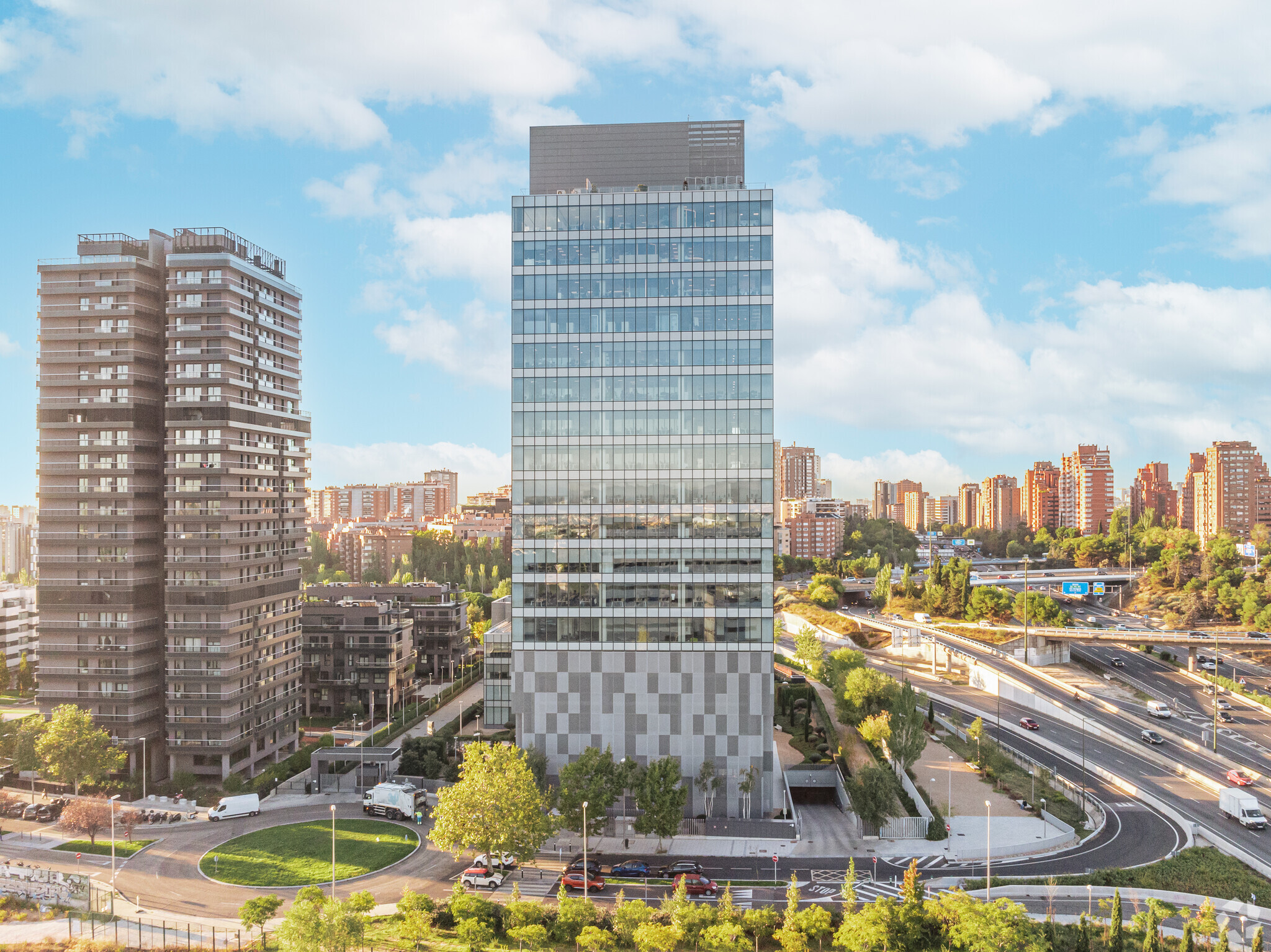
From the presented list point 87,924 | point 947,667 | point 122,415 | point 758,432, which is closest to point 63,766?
point 87,924

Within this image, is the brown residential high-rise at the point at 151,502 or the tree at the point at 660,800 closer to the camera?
the tree at the point at 660,800

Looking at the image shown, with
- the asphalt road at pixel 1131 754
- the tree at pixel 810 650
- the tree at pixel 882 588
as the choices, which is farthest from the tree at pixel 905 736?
the tree at pixel 882 588

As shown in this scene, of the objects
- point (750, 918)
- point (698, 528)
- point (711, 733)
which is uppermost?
point (698, 528)

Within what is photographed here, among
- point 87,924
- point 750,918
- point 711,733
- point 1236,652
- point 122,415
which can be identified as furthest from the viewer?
point 1236,652

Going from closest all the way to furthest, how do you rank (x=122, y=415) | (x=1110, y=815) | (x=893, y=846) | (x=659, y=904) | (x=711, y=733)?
(x=659, y=904), (x=893, y=846), (x=711, y=733), (x=1110, y=815), (x=122, y=415)

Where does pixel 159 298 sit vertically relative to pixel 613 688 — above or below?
above

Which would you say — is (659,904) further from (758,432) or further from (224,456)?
(224,456)

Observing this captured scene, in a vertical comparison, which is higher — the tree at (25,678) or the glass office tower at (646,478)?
the glass office tower at (646,478)

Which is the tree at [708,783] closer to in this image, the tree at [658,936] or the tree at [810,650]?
the tree at [658,936]
